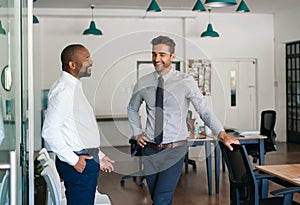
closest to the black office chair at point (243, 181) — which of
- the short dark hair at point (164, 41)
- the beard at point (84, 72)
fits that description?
the short dark hair at point (164, 41)

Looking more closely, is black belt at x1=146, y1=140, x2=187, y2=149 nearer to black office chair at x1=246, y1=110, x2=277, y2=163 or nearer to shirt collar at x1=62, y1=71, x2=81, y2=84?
shirt collar at x1=62, y1=71, x2=81, y2=84

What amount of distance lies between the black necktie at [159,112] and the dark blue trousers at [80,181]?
508 millimetres

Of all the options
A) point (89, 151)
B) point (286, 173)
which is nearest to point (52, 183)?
point (89, 151)

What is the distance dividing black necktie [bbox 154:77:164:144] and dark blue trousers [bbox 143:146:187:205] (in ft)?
0.33

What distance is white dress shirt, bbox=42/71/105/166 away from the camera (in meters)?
2.44

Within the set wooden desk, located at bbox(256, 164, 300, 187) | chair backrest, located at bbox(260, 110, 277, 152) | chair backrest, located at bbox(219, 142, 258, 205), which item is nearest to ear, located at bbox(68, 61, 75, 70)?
chair backrest, located at bbox(219, 142, 258, 205)

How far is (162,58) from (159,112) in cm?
37

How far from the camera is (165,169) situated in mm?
3018

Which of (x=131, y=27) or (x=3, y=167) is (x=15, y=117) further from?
(x=131, y=27)

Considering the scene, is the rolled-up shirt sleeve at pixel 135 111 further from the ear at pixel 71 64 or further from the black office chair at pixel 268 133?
the black office chair at pixel 268 133

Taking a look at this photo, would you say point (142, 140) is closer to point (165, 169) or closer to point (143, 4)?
point (165, 169)

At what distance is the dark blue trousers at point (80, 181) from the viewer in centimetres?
261

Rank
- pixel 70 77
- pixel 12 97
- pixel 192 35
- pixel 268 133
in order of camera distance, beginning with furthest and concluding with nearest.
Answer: pixel 192 35
pixel 268 133
pixel 70 77
pixel 12 97

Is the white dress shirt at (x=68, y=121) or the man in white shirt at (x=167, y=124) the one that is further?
the man in white shirt at (x=167, y=124)
